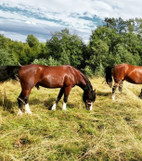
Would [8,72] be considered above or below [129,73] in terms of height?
below

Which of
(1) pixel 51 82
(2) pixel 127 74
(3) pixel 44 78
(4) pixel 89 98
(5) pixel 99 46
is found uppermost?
(5) pixel 99 46

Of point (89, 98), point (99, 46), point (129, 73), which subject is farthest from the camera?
point (99, 46)

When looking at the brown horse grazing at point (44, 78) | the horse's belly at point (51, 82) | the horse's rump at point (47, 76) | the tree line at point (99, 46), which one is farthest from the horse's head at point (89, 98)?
the tree line at point (99, 46)

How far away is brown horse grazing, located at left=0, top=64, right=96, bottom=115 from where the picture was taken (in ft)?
12.2

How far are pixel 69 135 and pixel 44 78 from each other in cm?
179

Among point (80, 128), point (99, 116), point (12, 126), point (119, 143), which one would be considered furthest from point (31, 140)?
point (99, 116)

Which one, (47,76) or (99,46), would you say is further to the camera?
(99,46)

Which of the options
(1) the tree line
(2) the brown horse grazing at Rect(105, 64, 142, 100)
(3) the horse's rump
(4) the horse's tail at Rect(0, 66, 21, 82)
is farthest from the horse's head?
(1) the tree line

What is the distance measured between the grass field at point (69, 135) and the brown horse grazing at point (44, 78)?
0.51 metres

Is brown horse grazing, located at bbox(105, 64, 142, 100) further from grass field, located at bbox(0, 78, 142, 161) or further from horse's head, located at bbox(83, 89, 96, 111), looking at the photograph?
horse's head, located at bbox(83, 89, 96, 111)

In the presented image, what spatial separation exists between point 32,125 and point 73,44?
117 feet

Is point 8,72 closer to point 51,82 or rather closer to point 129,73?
point 51,82

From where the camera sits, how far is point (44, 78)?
12.9 ft

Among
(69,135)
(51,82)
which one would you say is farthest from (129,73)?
(69,135)
